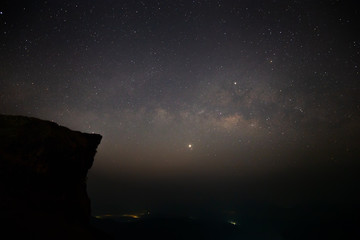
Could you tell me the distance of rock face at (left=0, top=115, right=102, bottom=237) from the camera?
709cm

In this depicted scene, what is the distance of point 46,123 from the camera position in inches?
406

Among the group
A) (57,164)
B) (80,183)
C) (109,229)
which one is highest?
(57,164)

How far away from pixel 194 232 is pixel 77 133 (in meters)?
174

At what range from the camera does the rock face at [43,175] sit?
7.09 meters

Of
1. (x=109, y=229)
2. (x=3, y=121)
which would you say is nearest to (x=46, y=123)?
(x=3, y=121)

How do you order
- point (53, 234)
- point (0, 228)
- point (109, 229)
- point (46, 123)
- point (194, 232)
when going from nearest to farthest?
1. point (0, 228)
2. point (53, 234)
3. point (46, 123)
4. point (109, 229)
5. point (194, 232)

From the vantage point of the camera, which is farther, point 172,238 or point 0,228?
point 172,238

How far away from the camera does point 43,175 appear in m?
9.29

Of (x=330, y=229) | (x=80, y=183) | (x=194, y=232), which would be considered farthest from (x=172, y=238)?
(x=80, y=183)

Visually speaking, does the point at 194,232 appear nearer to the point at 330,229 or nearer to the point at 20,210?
the point at 330,229

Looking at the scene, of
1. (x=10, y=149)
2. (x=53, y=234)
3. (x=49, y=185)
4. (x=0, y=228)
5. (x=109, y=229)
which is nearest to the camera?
(x=0, y=228)

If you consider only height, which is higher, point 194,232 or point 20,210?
point 20,210

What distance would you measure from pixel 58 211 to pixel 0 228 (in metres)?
4.83

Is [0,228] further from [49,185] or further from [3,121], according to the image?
[3,121]
